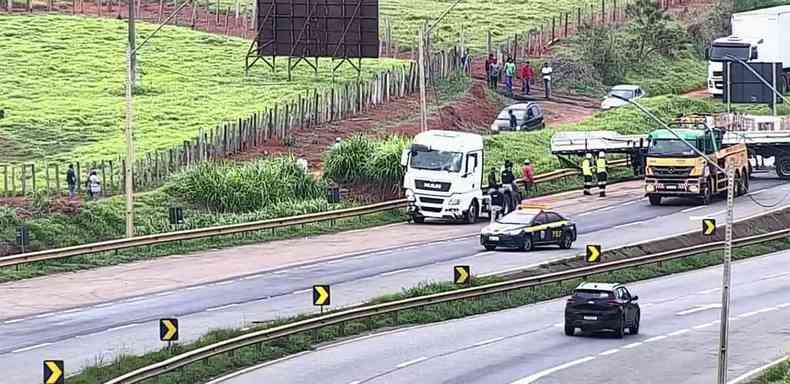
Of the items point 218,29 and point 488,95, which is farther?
point 218,29

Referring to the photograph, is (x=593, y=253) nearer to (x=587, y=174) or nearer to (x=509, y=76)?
(x=587, y=174)

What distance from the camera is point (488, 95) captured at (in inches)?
3322

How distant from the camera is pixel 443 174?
2251 inches

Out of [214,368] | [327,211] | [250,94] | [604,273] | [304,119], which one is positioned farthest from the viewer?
[250,94]

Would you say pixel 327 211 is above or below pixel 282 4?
below

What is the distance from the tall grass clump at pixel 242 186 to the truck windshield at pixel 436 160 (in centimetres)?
466

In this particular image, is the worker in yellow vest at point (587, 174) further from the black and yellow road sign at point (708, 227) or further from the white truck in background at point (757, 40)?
the white truck in background at point (757, 40)

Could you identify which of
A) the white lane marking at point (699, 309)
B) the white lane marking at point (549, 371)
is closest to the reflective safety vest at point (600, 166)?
the white lane marking at point (699, 309)

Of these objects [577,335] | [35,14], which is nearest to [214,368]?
[577,335]

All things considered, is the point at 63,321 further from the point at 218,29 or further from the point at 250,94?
the point at 218,29

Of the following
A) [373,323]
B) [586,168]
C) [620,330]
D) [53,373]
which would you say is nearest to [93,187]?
[373,323]

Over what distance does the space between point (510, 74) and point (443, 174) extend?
2947 centimetres

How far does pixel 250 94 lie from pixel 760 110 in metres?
25.4

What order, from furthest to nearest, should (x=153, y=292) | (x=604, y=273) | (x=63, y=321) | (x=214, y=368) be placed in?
1. (x=604, y=273)
2. (x=153, y=292)
3. (x=63, y=321)
4. (x=214, y=368)
